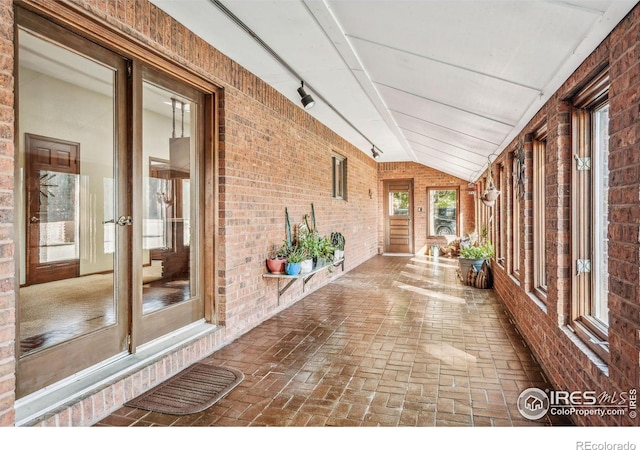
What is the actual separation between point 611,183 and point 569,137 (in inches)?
38.4

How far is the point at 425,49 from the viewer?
290 cm

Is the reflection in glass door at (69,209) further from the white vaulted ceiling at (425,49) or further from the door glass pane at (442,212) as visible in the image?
the door glass pane at (442,212)

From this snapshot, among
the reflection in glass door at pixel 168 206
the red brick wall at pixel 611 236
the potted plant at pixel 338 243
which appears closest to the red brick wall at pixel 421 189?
the potted plant at pixel 338 243

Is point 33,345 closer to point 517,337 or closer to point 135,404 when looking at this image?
point 135,404

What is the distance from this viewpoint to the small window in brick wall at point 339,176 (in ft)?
26.8

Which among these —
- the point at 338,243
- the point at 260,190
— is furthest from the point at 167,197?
the point at 338,243

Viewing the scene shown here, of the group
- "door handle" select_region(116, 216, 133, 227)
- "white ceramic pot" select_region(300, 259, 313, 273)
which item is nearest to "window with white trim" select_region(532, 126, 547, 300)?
"white ceramic pot" select_region(300, 259, 313, 273)

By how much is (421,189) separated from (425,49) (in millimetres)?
9531

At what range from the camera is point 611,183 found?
197 centimetres

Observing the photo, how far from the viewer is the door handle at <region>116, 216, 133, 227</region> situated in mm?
2911

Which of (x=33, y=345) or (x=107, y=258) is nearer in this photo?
(x=33, y=345)

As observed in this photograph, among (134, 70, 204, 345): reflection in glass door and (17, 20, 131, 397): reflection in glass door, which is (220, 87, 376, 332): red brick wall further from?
(17, 20, 131, 397): reflection in glass door

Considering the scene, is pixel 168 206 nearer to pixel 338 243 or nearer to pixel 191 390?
pixel 191 390
